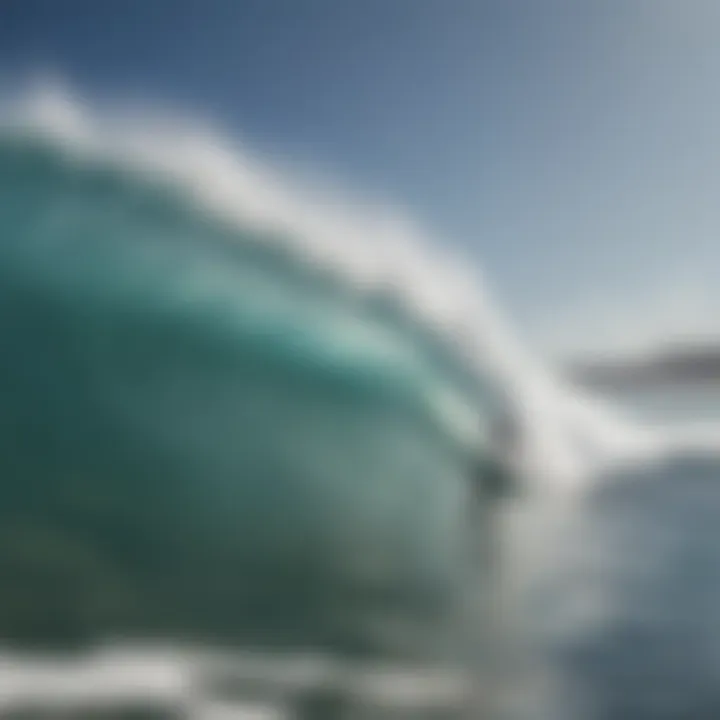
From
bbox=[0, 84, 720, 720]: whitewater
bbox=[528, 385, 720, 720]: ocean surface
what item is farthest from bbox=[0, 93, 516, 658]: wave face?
bbox=[528, 385, 720, 720]: ocean surface

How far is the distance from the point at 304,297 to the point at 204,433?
34cm

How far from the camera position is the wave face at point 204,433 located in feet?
5.12

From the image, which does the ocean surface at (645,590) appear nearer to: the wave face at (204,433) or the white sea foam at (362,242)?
the white sea foam at (362,242)

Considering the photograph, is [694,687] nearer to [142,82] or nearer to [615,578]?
[615,578]

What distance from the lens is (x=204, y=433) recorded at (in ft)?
5.32

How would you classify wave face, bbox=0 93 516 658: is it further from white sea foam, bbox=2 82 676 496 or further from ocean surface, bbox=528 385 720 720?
ocean surface, bbox=528 385 720 720

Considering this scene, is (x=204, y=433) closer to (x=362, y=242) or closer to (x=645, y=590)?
(x=362, y=242)

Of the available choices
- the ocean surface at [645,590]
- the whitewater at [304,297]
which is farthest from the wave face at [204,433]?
the ocean surface at [645,590]

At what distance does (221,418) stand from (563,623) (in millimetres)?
738

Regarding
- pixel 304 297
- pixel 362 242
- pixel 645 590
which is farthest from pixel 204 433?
pixel 645 590

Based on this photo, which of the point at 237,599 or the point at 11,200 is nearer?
the point at 237,599

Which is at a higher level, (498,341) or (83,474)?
(498,341)

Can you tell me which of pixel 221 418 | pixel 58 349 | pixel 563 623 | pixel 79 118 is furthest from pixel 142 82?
pixel 563 623

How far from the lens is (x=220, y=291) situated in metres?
1.72
